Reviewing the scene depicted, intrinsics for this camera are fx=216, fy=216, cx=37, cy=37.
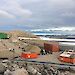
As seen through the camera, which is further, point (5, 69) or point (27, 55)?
point (27, 55)

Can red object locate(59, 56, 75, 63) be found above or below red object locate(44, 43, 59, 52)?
below

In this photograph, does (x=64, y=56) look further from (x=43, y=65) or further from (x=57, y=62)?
(x=43, y=65)

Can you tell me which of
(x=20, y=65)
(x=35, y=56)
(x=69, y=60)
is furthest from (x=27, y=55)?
(x=69, y=60)

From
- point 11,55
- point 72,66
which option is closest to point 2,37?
point 11,55

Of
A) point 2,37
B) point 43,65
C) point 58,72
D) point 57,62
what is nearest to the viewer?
point 58,72

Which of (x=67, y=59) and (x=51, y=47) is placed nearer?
(x=67, y=59)

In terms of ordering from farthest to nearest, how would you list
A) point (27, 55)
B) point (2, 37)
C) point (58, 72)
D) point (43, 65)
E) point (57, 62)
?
point (2, 37), point (27, 55), point (57, 62), point (43, 65), point (58, 72)

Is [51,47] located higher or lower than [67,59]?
higher

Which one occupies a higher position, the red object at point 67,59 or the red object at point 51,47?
the red object at point 51,47

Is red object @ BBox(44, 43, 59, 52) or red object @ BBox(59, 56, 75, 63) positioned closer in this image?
red object @ BBox(59, 56, 75, 63)

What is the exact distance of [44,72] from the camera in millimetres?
21969

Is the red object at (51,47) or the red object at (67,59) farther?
the red object at (51,47)

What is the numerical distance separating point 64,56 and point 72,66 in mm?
2908

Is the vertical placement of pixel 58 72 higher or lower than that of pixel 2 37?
lower
